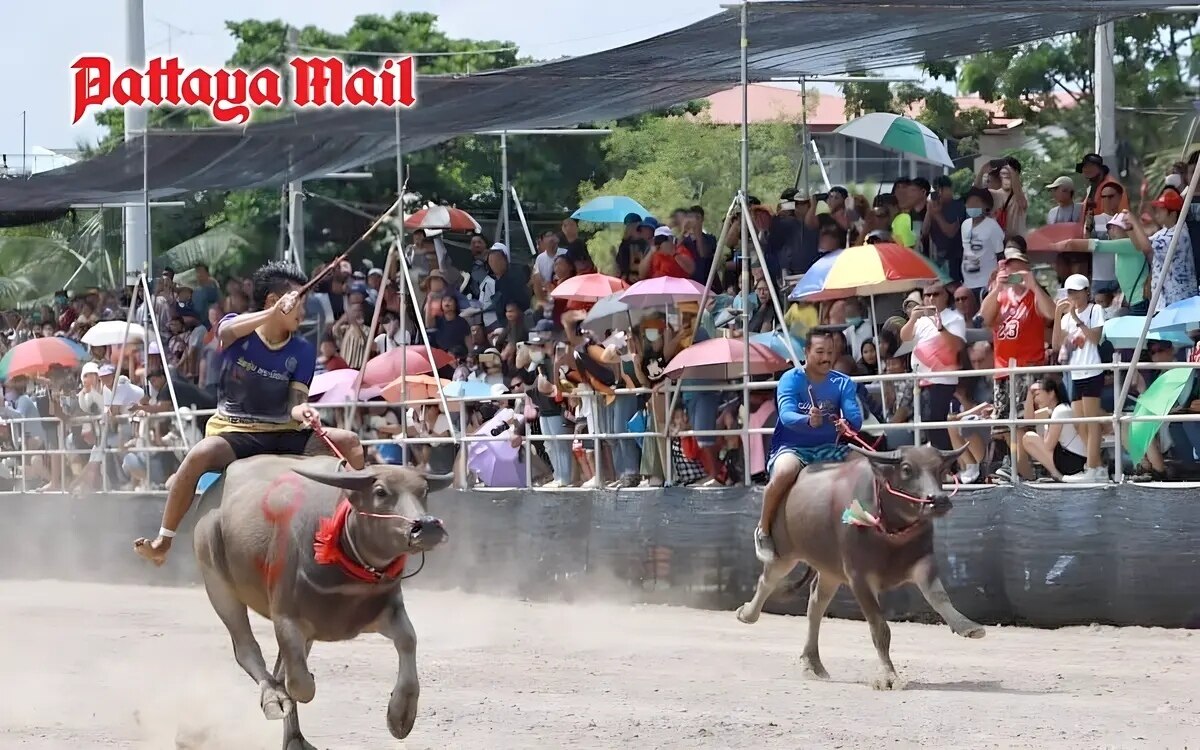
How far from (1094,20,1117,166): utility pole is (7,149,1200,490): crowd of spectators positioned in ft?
2.58

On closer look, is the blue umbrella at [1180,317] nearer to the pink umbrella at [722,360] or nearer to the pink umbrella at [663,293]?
the pink umbrella at [722,360]

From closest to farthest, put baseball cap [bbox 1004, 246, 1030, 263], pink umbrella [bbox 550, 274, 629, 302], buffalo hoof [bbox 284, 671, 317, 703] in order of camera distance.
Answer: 1. buffalo hoof [bbox 284, 671, 317, 703]
2. baseball cap [bbox 1004, 246, 1030, 263]
3. pink umbrella [bbox 550, 274, 629, 302]

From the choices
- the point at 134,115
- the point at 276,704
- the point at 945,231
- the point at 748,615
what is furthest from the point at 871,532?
the point at 134,115

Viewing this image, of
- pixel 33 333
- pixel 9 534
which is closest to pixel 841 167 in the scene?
pixel 33 333

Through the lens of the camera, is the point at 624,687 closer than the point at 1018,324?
Yes

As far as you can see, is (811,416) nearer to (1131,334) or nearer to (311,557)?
(1131,334)

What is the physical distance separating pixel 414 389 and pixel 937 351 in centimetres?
633

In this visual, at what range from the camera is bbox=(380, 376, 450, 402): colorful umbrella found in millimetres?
19219

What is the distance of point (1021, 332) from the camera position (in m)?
14.7

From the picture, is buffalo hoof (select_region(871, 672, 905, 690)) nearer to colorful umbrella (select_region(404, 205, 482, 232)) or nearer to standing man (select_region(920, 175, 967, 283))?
standing man (select_region(920, 175, 967, 283))

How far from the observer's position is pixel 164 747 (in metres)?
10.6

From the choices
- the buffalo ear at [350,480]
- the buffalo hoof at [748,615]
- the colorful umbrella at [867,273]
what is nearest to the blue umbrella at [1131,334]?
the colorful umbrella at [867,273]

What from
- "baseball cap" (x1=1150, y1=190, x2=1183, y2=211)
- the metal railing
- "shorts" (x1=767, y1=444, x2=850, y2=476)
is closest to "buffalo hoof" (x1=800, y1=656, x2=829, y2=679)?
"shorts" (x1=767, y1=444, x2=850, y2=476)

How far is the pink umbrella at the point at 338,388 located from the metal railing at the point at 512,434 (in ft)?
0.44
